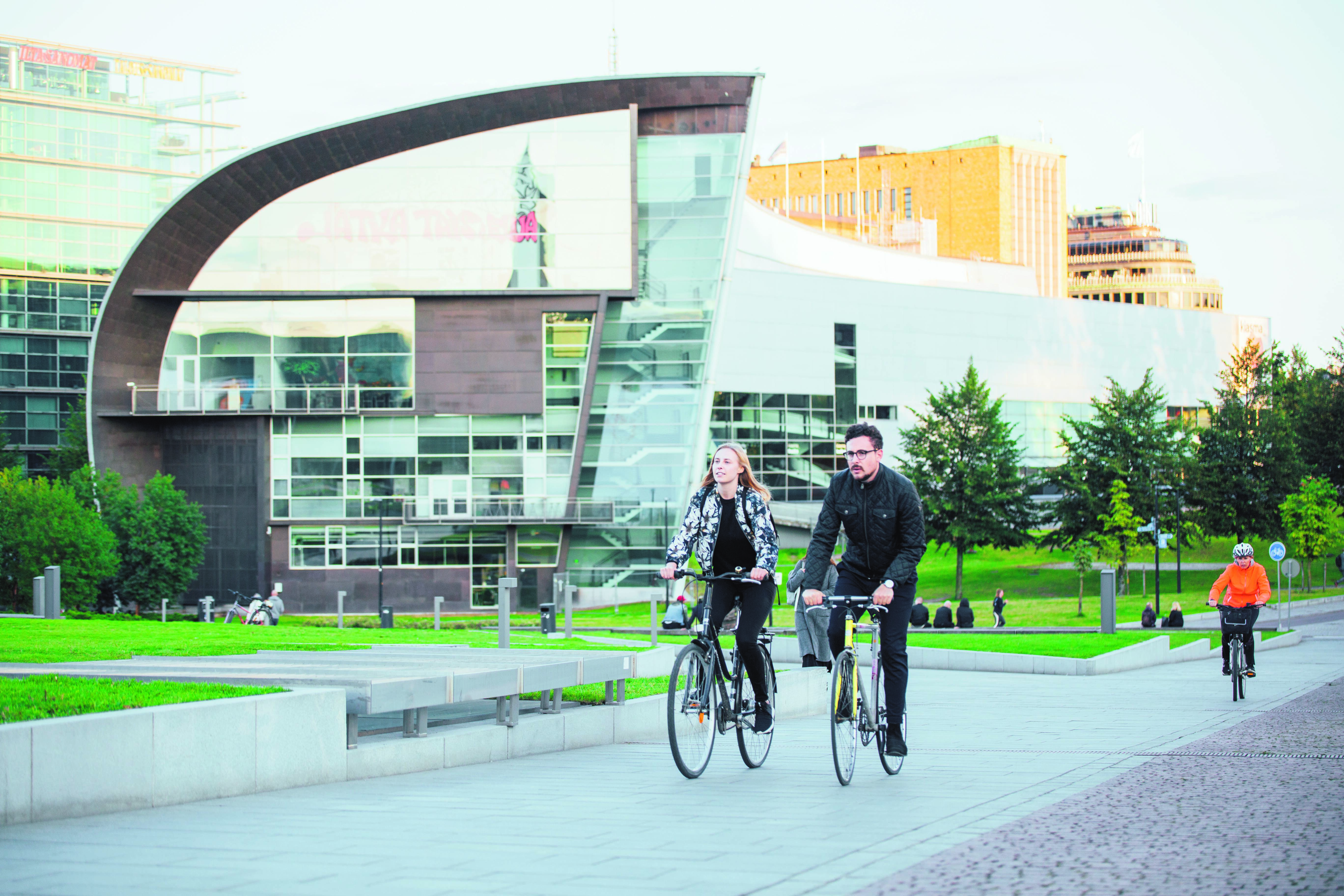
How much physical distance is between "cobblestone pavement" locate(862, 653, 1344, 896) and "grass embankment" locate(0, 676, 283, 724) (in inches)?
165

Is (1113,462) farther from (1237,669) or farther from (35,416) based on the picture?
(35,416)

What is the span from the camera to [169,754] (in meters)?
7.06

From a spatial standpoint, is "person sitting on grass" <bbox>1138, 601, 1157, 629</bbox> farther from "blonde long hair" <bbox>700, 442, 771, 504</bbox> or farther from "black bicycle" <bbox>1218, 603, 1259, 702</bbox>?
"blonde long hair" <bbox>700, 442, 771, 504</bbox>

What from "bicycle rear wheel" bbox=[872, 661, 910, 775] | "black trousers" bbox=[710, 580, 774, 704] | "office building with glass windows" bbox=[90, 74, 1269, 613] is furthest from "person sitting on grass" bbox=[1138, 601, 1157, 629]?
"black trousers" bbox=[710, 580, 774, 704]

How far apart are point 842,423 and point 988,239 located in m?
89.9

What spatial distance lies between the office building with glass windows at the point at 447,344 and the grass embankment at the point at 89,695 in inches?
1811

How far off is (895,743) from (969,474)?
1850 inches

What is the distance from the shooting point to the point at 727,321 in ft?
229

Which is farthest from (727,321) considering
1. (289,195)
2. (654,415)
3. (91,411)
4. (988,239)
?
(988,239)

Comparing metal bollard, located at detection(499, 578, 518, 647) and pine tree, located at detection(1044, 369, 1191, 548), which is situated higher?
pine tree, located at detection(1044, 369, 1191, 548)

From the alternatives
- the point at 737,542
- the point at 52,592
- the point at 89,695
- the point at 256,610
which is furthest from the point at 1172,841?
the point at 256,610

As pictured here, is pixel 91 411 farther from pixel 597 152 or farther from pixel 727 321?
pixel 727 321

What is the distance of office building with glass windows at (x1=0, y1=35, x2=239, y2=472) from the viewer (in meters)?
80.7

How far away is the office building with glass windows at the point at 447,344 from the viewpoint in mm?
53969
